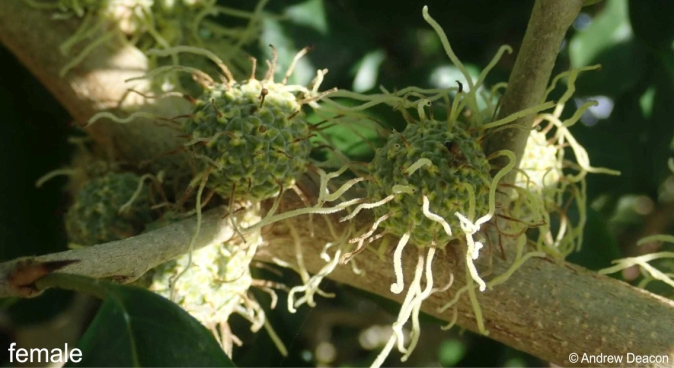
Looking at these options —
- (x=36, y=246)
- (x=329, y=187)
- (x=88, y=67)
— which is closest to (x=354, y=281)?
(x=329, y=187)

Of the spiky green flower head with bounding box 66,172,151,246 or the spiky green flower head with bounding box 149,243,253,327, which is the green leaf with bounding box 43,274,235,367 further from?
the spiky green flower head with bounding box 66,172,151,246

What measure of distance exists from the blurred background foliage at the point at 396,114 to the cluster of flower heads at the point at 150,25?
148 millimetres

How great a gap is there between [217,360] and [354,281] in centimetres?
40

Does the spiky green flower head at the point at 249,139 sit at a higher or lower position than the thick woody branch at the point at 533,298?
higher

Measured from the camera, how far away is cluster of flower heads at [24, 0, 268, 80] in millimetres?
1463

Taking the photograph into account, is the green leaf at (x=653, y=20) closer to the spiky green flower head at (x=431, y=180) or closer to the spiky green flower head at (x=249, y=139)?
the spiky green flower head at (x=431, y=180)

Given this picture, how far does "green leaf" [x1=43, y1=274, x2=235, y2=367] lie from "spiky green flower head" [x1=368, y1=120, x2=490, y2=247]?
0.33m

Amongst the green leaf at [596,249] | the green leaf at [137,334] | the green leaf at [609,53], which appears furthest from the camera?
the green leaf at [609,53]

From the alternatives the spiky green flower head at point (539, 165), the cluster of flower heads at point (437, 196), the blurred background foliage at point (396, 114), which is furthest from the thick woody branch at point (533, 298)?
the blurred background foliage at point (396, 114)

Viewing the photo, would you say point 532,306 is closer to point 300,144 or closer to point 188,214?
point 300,144

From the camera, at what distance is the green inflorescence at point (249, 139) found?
1117 millimetres

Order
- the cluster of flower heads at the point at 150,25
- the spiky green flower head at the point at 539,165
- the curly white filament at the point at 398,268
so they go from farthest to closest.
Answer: the cluster of flower heads at the point at 150,25, the spiky green flower head at the point at 539,165, the curly white filament at the point at 398,268

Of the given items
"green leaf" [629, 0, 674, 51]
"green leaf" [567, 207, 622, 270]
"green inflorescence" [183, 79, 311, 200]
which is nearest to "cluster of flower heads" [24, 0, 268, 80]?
"green inflorescence" [183, 79, 311, 200]

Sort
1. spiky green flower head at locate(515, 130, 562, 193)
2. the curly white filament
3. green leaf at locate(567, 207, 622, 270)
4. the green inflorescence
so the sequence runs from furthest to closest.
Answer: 1. green leaf at locate(567, 207, 622, 270)
2. spiky green flower head at locate(515, 130, 562, 193)
3. the green inflorescence
4. the curly white filament
